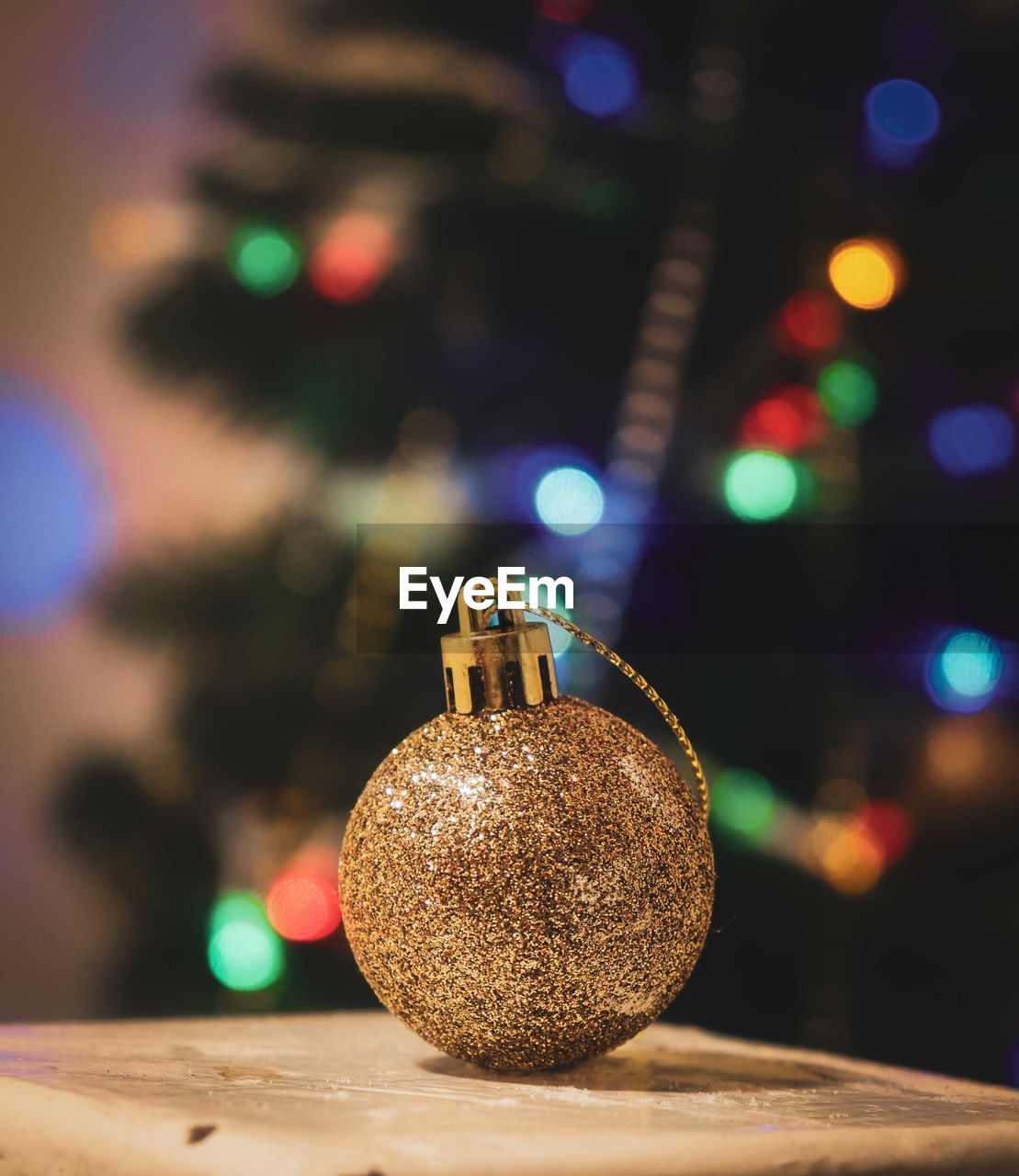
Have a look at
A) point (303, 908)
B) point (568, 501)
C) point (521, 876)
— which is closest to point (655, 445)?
point (568, 501)

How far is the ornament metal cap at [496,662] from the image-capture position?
691 mm

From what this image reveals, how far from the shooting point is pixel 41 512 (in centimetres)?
163

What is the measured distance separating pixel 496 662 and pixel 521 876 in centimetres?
13

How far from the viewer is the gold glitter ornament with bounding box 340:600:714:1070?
634 mm

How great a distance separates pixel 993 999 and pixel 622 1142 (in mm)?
890

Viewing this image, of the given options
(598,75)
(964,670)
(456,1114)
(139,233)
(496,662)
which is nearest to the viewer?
(456,1114)

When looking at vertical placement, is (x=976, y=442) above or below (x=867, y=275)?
below

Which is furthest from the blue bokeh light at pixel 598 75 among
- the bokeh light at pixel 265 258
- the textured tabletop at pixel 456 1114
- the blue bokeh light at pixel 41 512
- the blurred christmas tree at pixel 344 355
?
the textured tabletop at pixel 456 1114

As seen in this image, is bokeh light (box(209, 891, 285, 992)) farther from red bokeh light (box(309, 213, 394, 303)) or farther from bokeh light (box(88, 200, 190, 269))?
bokeh light (box(88, 200, 190, 269))

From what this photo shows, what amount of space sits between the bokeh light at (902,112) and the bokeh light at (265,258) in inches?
26.5

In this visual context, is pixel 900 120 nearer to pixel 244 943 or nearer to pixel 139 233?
pixel 139 233

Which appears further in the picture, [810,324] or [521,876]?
[810,324]

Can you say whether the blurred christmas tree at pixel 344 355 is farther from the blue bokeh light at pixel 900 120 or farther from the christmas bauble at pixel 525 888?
the christmas bauble at pixel 525 888

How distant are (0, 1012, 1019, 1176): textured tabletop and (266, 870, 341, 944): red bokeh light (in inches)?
23.2
